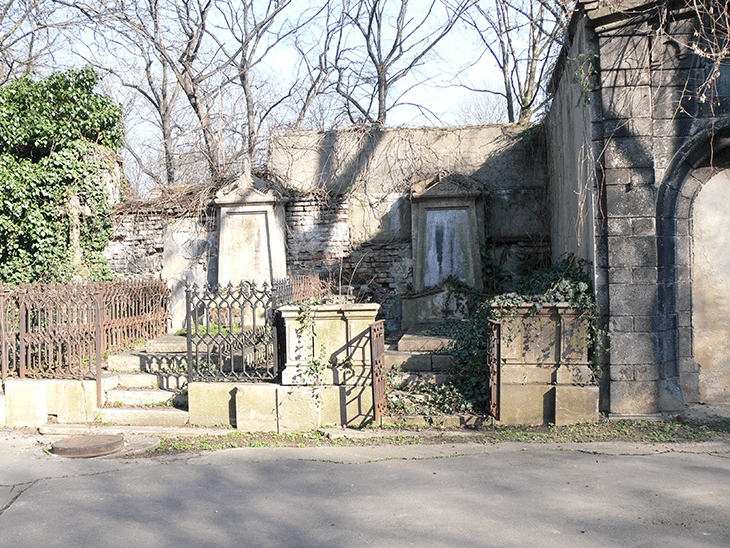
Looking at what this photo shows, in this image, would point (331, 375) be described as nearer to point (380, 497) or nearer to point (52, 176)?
point (380, 497)

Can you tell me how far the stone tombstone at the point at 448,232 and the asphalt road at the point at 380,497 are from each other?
4.46 meters

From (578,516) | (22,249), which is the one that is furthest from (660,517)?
(22,249)

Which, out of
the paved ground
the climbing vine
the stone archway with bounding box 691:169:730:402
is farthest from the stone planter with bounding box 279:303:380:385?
the climbing vine

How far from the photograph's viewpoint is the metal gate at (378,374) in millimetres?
5750

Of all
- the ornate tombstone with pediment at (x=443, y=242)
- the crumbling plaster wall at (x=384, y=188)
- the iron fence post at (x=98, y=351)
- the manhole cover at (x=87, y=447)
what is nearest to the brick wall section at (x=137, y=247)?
the crumbling plaster wall at (x=384, y=188)

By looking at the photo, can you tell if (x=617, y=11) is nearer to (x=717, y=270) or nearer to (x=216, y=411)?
(x=717, y=270)

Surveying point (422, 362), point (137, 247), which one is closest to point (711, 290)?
point (422, 362)

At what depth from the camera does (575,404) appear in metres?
5.67

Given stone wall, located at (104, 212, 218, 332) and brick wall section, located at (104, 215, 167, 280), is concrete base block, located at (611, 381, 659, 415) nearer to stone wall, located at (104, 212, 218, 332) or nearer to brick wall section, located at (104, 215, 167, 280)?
stone wall, located at (104, 212, 218, 332)

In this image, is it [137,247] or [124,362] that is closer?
[124,362]

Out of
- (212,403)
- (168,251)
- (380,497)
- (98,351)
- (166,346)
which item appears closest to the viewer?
(380,497)

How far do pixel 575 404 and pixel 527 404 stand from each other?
1.55 feet

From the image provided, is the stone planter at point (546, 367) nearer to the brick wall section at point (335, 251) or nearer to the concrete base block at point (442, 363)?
the concrete base block at point (442, 363)

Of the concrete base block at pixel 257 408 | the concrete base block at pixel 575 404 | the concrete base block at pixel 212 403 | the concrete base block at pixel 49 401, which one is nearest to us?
the concrete base block at pixel 575 404
